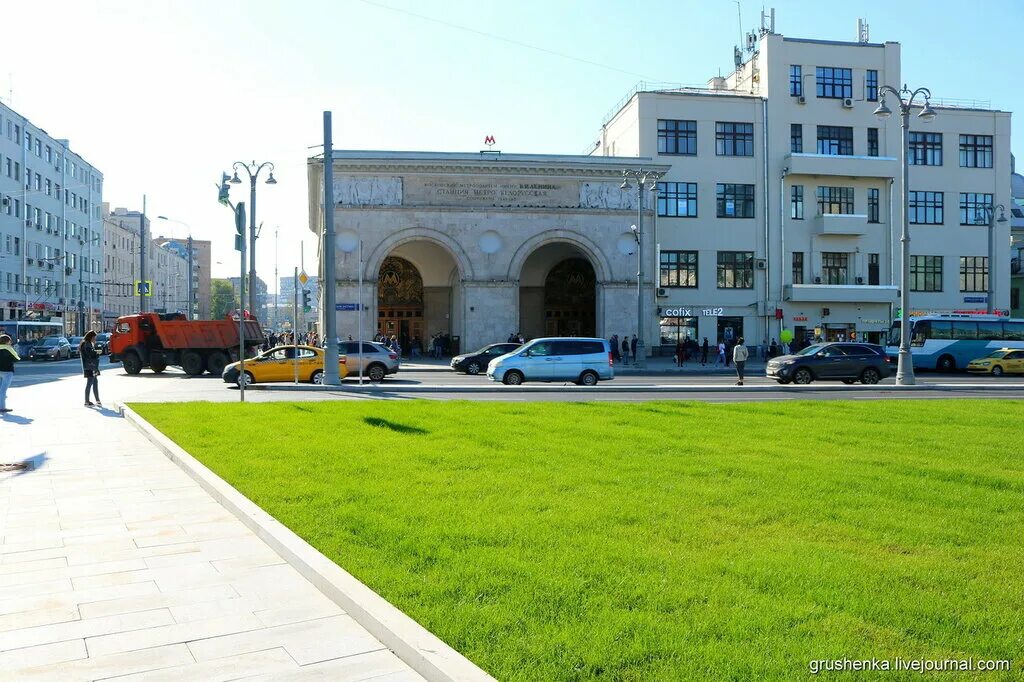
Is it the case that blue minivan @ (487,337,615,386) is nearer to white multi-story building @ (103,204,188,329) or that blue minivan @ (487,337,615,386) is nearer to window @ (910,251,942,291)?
window @ (910,251,942,291)

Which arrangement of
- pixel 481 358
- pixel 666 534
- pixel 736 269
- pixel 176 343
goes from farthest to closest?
pixel 736 269, pixel 481 358, pixel 176 343, pixel 666 534

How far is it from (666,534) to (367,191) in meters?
40.6

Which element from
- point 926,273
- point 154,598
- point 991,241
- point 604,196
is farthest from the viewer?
point 926,273

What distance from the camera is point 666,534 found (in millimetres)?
6344

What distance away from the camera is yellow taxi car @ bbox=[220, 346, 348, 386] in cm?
2802

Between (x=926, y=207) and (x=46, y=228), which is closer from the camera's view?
(x=926, y=207)

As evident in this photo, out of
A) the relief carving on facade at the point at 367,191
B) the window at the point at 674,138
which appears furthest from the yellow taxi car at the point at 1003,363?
the relief carving on facade at the point at 367,191

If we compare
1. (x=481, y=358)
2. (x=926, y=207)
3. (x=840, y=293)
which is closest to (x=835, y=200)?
(x=840, y=293)

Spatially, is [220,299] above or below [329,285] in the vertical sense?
above

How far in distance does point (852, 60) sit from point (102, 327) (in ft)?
252

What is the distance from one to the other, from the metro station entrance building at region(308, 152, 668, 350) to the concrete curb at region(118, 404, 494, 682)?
122 feet

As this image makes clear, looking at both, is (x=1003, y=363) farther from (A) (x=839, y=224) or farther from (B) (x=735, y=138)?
(B) (x=735, y=138)

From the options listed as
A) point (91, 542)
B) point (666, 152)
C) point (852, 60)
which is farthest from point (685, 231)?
point (91, 542)

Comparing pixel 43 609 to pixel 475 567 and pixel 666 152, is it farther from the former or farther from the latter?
pixel 666 152
